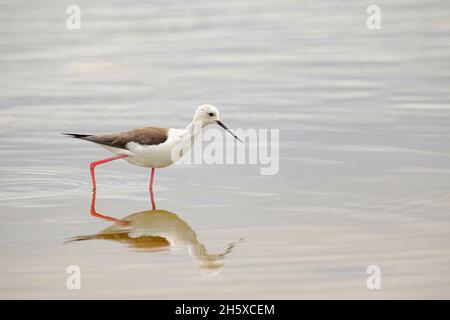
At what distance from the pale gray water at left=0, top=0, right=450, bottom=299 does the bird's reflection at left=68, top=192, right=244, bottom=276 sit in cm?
8

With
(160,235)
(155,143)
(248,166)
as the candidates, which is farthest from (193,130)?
(160,235)

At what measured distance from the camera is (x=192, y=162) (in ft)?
33.0

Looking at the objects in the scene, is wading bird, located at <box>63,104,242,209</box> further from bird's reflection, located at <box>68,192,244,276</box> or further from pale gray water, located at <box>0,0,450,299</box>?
bird's reflection, located at <box>68,192,244,276</box>

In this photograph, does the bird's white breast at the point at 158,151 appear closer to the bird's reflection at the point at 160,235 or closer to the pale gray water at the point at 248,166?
the pale gray water at the point at 248,166

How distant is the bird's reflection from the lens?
7.13 m

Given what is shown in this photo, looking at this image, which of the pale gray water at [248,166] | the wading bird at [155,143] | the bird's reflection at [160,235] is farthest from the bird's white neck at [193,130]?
the bird's reflection at [160,235]

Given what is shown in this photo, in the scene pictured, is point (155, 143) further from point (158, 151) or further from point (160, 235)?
point (160, 235)

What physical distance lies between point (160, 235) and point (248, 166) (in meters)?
2.30

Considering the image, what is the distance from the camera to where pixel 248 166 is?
984cm

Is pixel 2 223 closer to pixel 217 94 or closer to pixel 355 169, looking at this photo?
pixel 355 169

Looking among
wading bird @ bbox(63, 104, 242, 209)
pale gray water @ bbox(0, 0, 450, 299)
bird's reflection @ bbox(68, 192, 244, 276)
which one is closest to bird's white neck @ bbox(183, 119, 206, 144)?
wading bird @ bbox(63, 104, 242, 209)

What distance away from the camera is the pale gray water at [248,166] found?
6.86 metres
